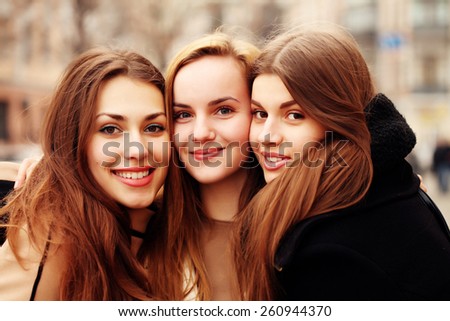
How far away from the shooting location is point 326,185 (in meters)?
2.63

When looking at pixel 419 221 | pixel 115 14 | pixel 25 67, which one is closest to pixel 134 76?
pixel 419 221

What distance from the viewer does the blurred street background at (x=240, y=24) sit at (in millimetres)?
17203

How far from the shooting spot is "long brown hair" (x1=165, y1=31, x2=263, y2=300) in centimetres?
333

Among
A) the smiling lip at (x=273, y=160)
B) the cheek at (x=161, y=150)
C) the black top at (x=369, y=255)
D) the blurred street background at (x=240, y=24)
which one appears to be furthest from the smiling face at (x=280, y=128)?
the blurred street background at (x=240, y=24)

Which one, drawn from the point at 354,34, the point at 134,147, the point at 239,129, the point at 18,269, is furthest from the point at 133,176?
the point at 354,34

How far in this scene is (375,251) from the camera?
7.95ft

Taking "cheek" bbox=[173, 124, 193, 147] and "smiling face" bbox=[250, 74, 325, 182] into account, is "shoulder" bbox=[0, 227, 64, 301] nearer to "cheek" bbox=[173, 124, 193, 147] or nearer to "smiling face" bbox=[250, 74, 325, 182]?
"cheek" bbox=[173, 124, 193, 147]

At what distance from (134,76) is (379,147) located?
1.39m

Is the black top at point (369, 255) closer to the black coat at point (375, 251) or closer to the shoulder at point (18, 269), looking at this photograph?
the black coat at point (375, 251)

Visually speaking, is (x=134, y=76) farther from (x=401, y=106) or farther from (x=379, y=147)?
(x=401, y=106)

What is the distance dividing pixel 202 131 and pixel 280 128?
1.67 ft

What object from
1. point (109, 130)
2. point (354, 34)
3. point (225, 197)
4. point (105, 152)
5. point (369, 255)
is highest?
point (109, 130)

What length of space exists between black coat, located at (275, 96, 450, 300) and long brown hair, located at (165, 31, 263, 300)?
2.73ft

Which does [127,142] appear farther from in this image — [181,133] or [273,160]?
[273,160]
